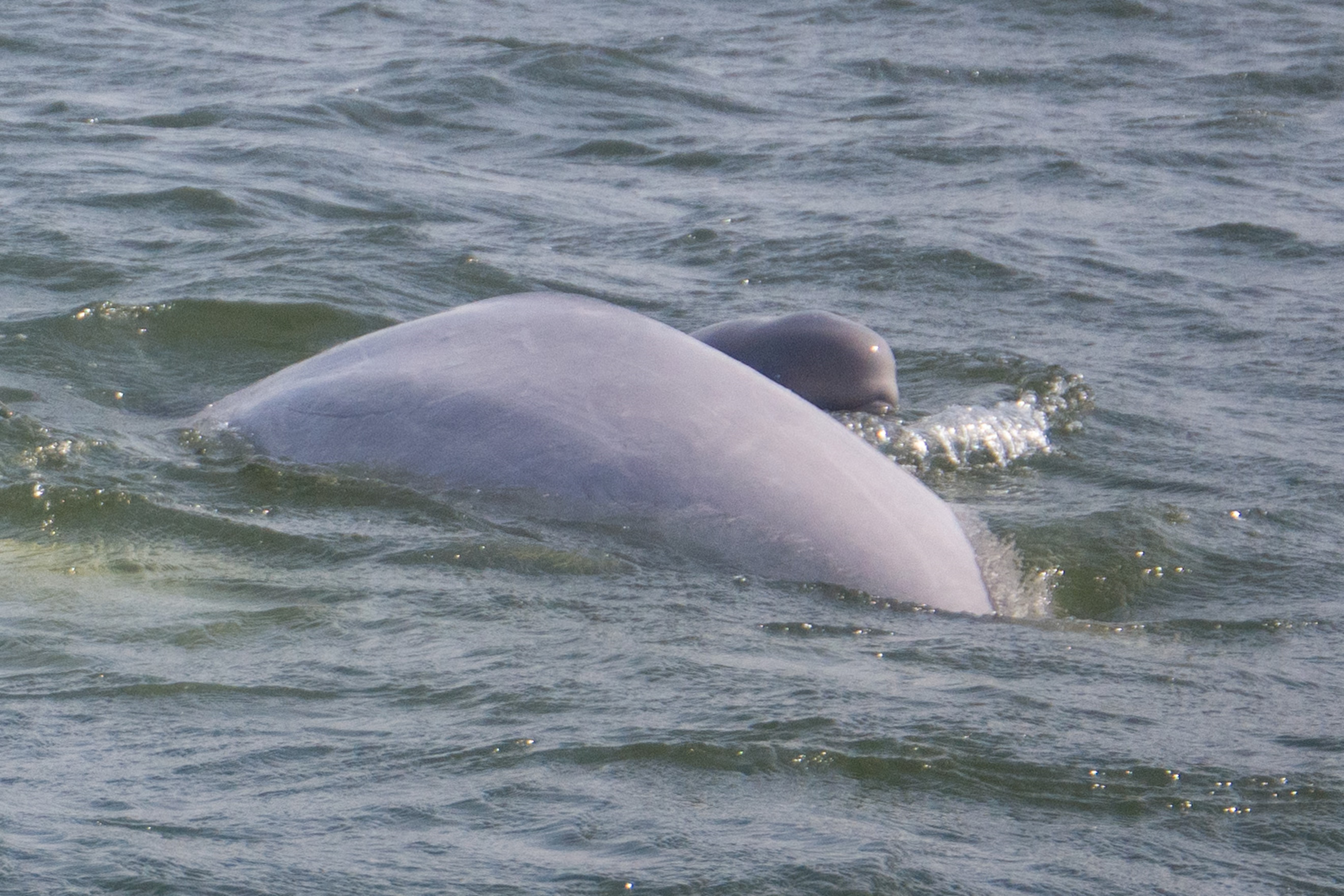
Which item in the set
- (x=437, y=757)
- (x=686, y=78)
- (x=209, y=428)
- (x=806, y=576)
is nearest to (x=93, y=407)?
(x=209, y=428)

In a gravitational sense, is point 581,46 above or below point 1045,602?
above

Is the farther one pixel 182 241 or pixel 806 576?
pixel 182 241

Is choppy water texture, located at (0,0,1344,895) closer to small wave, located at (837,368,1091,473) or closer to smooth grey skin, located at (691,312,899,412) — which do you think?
small wave, located at (837,368,1091,473)

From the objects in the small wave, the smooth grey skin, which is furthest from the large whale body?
the small wave

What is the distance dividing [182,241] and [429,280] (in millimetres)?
1254

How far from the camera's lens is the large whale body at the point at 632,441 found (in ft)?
13.3

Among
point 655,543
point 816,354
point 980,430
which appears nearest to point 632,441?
point 655,543

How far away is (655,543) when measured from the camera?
4.04 meters

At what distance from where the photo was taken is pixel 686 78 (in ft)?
42.3

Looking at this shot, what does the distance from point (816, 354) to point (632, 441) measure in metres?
1.24

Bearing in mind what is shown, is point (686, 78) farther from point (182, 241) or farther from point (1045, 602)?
point (1045, 602)

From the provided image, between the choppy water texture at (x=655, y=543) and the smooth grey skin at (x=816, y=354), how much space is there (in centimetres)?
27

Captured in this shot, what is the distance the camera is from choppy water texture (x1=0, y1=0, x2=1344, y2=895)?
2.73m

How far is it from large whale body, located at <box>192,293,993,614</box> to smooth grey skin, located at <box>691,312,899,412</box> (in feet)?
1.45
